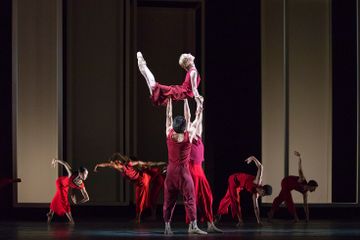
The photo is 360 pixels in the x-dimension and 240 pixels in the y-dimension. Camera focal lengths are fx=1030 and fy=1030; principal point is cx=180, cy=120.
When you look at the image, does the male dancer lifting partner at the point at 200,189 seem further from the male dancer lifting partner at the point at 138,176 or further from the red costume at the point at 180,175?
the male dancer lifting partner at the point at 138,176

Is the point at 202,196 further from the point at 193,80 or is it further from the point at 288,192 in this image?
the point at 288,192

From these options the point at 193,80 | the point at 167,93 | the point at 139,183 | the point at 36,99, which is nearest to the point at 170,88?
the point at 167,93

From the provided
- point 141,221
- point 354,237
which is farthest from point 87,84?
point 354,237

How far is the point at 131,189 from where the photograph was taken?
14.0 metres

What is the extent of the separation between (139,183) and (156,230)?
1.51 metres

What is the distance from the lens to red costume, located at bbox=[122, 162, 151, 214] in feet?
37.4

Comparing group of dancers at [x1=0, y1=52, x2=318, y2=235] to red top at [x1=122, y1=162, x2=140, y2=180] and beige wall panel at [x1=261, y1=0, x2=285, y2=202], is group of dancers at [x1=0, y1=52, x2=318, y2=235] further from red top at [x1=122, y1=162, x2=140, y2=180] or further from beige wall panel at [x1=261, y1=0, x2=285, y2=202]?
beige wall panel at [x1=261, y1=0, x2=285, y2=202]

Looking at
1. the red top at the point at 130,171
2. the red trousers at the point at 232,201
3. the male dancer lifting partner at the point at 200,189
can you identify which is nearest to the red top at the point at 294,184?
the red trousers at the point at 232,201

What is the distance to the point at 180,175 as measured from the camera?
9375 mm

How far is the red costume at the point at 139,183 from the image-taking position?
11.4 metres

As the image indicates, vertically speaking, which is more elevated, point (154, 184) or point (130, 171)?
point (130, 171)

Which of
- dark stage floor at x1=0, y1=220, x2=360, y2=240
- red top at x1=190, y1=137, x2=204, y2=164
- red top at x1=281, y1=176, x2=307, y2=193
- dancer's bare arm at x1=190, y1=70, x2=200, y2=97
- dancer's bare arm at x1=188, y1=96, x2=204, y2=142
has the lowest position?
dark stage floor at x1=0, y1=220, x2=360, y2=240

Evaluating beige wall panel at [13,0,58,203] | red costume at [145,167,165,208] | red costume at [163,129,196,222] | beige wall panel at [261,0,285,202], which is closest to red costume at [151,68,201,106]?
red costume at [163,129,196,222]

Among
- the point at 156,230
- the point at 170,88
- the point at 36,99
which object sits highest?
the point at 170,88
